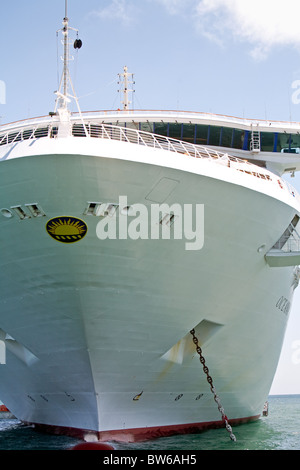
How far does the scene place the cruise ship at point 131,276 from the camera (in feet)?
36.0

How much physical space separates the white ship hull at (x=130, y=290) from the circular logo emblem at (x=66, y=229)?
0.12 metres

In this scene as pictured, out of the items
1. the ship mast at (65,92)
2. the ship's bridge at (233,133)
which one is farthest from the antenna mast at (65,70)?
the ship's bridge at (233,133)

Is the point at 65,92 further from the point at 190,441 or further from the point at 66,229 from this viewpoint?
the point at 190,441

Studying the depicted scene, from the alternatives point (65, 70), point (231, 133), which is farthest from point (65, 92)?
point (231, 133)

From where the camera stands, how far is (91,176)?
1067 cm

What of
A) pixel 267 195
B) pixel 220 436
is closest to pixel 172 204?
pixel 267 195

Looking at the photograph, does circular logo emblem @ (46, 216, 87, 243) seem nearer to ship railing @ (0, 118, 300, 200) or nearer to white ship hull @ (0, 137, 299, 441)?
white ship hull @ (0, 137, 299, 441)

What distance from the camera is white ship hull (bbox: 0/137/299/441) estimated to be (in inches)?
429

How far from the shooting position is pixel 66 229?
11.3 m

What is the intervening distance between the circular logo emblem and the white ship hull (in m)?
0.12

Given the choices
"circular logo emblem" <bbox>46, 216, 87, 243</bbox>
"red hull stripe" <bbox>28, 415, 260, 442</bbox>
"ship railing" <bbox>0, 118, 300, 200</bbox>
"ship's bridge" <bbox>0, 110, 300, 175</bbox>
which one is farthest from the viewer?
"ship's bridge" <bbox>0, 110, 300, 175</bbox>

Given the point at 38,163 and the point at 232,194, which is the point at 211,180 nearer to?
the point at 232,194

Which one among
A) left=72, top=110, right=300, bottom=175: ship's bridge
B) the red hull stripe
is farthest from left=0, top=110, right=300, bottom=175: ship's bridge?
the red hull stripe

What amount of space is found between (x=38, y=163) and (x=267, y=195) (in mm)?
5632
